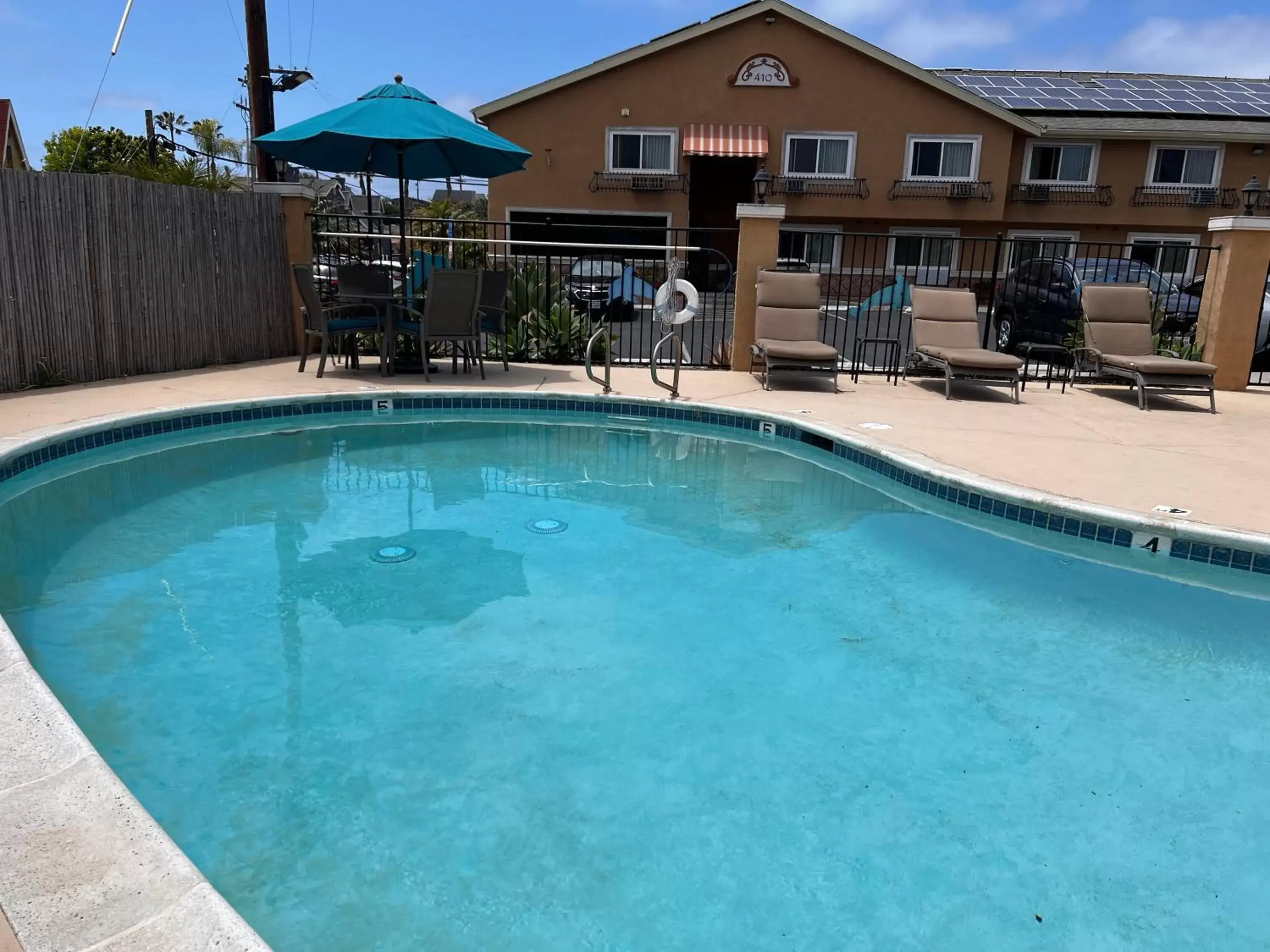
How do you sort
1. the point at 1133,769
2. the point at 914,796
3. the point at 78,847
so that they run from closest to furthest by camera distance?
the point at 78,847
the point at 914,796
the point at 1133,769

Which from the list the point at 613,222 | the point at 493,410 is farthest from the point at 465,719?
the point at 613,222

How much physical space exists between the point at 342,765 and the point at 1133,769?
8.86 ft

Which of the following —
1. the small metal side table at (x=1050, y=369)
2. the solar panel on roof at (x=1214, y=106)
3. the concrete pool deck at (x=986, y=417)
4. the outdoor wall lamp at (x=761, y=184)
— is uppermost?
the solar panel on roof at (x=1214, y=106)

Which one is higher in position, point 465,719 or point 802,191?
point 802,191

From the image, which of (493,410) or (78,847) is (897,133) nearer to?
(493,410)

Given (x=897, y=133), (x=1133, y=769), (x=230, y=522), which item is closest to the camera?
(x=1133, y=769)

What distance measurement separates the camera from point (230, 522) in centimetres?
508

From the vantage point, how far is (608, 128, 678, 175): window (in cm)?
2198

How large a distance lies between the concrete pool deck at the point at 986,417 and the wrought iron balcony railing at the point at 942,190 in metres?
14.4

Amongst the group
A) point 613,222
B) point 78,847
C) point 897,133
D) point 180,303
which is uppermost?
point 897,133

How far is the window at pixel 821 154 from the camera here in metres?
22.2

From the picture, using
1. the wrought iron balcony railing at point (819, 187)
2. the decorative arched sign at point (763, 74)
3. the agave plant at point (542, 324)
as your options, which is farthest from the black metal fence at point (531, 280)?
the decorative arched sign at point (763, 74)

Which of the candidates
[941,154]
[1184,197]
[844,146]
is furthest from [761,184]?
[1184,197]

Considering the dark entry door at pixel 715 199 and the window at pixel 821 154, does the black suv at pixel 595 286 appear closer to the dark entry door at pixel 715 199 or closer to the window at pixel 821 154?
the dark entry door at pixel 715 199
